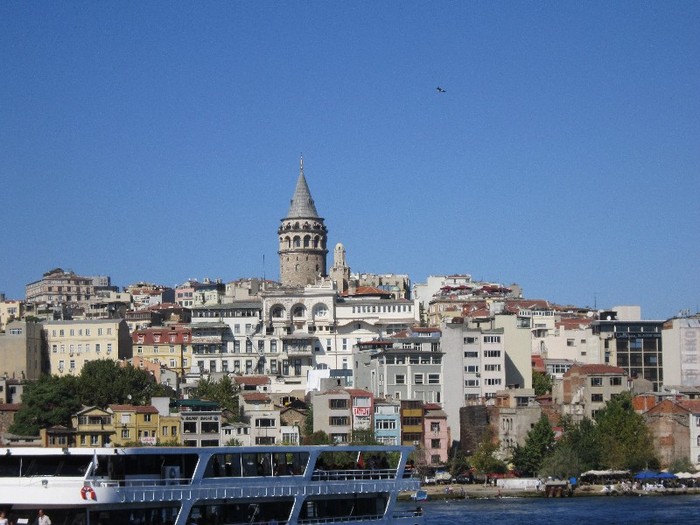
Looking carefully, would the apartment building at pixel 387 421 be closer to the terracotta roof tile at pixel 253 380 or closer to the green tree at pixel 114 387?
the green tree at pixel 114 387

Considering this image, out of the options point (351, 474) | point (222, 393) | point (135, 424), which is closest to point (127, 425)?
point (135, 424)

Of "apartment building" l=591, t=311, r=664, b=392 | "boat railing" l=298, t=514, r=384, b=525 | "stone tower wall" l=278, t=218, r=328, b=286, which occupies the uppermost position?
"stone tower wall" l=278, t=218, r=328, b=286

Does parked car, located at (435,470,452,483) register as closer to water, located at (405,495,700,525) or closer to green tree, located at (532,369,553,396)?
water, located at (405,495,700,525)

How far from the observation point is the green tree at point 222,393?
8469 centimetres

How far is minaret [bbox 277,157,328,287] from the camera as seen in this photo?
12962 cm

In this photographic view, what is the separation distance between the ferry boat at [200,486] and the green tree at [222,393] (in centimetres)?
5015

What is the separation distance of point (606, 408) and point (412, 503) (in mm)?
14635

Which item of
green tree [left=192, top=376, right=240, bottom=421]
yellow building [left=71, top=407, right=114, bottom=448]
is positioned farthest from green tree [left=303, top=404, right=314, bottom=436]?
yellow building [left=71, top=407, right=114, bottom=448]

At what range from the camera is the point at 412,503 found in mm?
64875

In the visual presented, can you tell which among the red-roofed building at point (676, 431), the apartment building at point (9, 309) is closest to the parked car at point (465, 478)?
the red-roofed building at point (676, 431)

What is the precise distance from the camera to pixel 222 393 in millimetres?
87562

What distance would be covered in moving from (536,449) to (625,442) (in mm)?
4267

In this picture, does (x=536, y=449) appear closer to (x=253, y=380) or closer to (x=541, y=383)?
(x=541, y=383)

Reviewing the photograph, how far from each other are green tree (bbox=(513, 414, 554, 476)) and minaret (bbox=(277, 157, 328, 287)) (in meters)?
55.8
